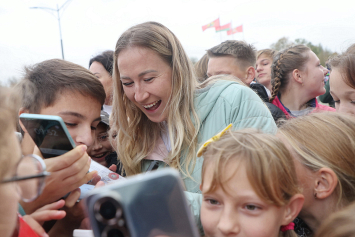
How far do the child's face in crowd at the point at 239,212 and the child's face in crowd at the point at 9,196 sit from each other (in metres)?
0.75

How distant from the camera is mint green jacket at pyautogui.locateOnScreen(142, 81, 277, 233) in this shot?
2.11 metres

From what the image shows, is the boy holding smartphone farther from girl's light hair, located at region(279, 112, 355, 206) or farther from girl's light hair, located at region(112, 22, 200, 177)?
girl's light hair, located at region(279, 112, 355, 206)

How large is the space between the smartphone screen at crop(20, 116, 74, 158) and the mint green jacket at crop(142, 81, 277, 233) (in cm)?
89

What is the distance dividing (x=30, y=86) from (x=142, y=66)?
835 millimetres

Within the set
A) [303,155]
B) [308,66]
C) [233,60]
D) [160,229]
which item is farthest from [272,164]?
[233,60]

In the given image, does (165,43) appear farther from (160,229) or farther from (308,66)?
(308,66)

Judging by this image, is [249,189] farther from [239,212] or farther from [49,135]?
[49,135]

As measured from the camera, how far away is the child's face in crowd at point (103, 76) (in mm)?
3879

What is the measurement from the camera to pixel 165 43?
7.79 ft

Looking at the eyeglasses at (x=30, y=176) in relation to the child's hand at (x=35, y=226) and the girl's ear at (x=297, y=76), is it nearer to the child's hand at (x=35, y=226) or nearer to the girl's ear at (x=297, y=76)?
the child's hand at (x=35, y=226)

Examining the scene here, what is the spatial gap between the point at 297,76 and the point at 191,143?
2322 millimetres

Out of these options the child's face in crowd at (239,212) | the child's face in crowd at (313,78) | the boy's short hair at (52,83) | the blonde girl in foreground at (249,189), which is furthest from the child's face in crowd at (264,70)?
the child's face in crowd at (239,212)

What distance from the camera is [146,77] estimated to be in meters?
2.28

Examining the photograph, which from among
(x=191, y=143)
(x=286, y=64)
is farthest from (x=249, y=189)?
(x=286, y=64)
